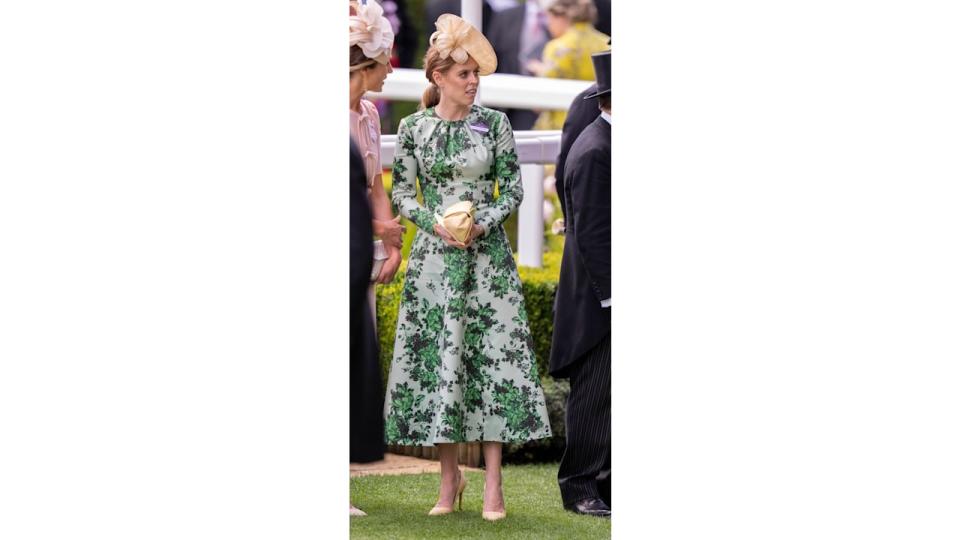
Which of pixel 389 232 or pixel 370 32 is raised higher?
pixel 370 32

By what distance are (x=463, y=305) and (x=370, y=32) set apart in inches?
38.2

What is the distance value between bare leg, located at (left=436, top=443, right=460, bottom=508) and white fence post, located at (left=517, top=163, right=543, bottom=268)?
8.13 ft

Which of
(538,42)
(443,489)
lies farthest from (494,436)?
(538,42)

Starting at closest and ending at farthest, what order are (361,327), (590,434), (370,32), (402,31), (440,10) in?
(361,327)
(370,32)
(590,434)
(440,10)
(402,31)

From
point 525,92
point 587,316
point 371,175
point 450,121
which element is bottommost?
point 587,316

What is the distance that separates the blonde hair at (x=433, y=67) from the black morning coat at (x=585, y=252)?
506 mm

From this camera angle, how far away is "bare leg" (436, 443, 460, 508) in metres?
5.50

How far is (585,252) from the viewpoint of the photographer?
5.57m

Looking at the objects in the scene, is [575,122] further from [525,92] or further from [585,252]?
[525,92]

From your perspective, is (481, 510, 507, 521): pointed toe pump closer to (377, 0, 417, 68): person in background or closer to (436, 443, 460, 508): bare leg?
(436, 443, 460, 508): bare leg

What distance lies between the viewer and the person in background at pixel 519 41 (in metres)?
9.91

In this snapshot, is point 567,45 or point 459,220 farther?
point 567,45

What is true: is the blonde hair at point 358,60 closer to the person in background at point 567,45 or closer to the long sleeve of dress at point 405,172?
the long sleeve of dress at point 405,172

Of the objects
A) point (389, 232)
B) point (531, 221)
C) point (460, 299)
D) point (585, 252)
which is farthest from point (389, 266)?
point (531, 221)
